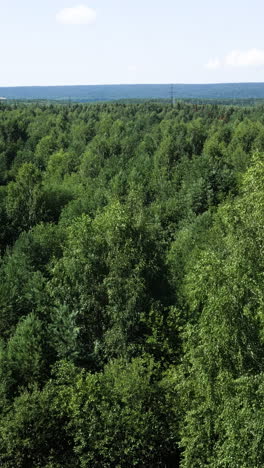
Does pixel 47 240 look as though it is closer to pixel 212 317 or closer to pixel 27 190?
pixel 27 190

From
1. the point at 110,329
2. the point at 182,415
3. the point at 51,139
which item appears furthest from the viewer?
the point at 51,139

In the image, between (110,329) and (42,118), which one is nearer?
(110,329)

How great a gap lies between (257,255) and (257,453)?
8995 mm

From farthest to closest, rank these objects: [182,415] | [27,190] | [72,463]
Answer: [27,190]
[72,463]
[182,415]

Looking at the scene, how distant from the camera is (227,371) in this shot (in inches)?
687

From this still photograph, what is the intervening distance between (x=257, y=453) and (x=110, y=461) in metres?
9.73

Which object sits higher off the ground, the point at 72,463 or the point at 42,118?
the point at 42,118

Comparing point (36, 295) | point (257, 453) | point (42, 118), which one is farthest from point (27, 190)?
point (42, 118)

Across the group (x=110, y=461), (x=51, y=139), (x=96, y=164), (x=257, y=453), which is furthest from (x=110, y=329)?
(x=51, y=139)

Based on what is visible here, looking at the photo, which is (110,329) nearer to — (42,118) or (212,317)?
(212,317)

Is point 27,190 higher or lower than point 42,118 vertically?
lower

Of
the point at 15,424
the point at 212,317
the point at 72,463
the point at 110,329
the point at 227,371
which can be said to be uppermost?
the point at 212,317

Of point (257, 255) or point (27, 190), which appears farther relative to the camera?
point (27, 190)

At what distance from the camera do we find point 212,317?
17859 mm
